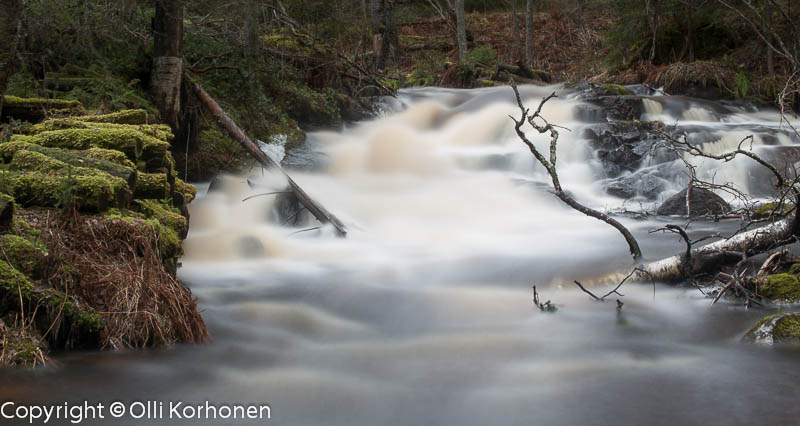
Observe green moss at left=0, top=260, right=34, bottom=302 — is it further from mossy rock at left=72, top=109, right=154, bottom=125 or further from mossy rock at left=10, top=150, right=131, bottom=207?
mossy rock at left=72, top=109, right=154, bottom=125

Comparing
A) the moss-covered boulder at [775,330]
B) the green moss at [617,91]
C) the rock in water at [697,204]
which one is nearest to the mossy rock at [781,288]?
the moss-covered boulder at [775,330]

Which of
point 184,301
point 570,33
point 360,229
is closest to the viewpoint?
point 184,301

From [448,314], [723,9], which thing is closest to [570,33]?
[723,9]

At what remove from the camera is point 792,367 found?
400cm

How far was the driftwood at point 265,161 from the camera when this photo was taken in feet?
25.4

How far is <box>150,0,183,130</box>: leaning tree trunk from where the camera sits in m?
8.02

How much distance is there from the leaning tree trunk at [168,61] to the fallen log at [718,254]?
5.82 meters

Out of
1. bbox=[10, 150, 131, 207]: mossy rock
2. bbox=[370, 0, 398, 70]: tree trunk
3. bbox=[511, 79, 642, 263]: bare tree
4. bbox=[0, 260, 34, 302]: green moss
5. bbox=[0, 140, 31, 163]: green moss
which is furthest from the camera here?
bbox=[370, 0, 398, 70]: tree trunk

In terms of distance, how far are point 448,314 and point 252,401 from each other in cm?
216

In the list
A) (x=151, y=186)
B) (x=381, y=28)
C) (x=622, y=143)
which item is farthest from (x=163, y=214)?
(x=381, y=28)

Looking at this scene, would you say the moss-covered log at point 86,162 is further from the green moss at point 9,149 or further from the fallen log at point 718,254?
the fallen log at point 718,254

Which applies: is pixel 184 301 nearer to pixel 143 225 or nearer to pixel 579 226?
pixel 143 225

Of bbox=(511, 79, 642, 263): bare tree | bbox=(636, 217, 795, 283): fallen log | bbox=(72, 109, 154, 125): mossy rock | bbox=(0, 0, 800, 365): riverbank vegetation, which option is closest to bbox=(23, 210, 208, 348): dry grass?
bbox=(0, 0, 800, 365): riverbank vegetation

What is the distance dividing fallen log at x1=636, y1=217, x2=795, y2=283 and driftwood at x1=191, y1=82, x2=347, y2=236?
11.7ft
